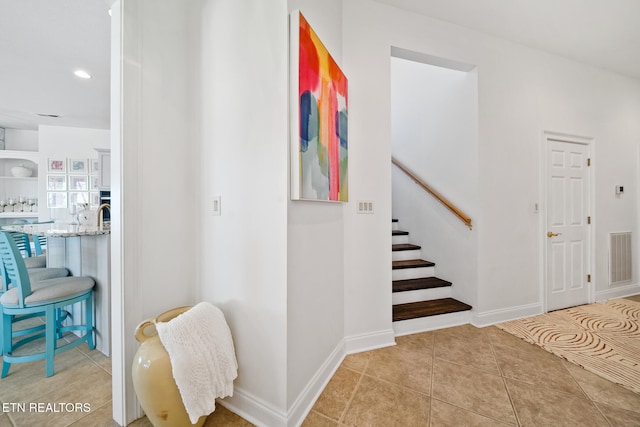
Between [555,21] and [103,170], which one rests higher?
[555,21]

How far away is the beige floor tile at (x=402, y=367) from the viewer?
5.41 feet

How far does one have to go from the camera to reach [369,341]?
80.3 inches

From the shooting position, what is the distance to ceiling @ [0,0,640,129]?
2.00m

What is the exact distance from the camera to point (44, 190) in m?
4.57

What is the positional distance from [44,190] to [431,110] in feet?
22.1

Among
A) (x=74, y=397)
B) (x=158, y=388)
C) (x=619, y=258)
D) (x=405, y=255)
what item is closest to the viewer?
(x=158, y=388)

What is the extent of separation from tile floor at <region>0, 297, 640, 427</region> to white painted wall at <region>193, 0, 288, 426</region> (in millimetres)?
392

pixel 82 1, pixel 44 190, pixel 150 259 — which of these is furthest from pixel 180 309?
pixel 44 190

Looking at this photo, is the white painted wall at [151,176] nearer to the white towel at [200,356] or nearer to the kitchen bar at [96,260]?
the white towel at [200,356]

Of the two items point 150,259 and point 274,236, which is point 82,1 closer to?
point 150,259

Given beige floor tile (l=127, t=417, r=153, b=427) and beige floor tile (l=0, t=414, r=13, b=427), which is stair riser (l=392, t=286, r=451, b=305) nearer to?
beige floor tile (l=127, t=417, r=153, b=427)

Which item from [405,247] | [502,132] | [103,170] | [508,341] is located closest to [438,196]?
[405,247]

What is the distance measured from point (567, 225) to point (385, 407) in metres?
3.10

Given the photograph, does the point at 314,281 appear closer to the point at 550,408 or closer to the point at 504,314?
the point at 550,408
